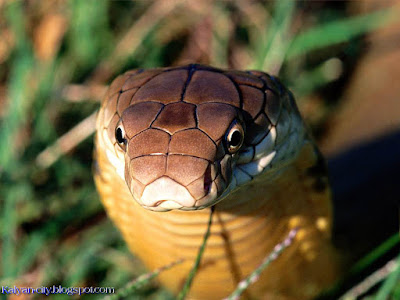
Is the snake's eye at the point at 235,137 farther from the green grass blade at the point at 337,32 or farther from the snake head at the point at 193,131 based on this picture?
the green grass blade at the point at 337,32

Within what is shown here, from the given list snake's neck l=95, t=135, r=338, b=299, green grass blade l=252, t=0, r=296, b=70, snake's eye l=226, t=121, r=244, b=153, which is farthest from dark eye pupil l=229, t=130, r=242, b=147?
green grass blade l=252, t=0, r=296, b=70

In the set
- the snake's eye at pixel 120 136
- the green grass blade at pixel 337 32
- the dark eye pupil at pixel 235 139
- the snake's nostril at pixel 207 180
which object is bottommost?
the snake's nostril at pixel 207 180

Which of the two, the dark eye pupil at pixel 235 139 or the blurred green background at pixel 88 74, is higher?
the blurred green background at pixel 88 74

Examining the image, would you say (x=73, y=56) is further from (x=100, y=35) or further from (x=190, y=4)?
(x=190, y=4)

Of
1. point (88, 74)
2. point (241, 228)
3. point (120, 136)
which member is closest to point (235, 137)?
point (120, 136)

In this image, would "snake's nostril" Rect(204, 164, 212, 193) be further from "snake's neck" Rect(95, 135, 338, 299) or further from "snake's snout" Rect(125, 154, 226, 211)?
"snake's neck" Rect(95, 135, 338, 299)

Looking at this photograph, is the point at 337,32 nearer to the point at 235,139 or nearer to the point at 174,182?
the point at 235,139

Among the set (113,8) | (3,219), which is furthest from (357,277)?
(113,8)

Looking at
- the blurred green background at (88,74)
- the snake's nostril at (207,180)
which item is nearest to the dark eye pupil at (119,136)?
the snake's nostril at (207,180)
